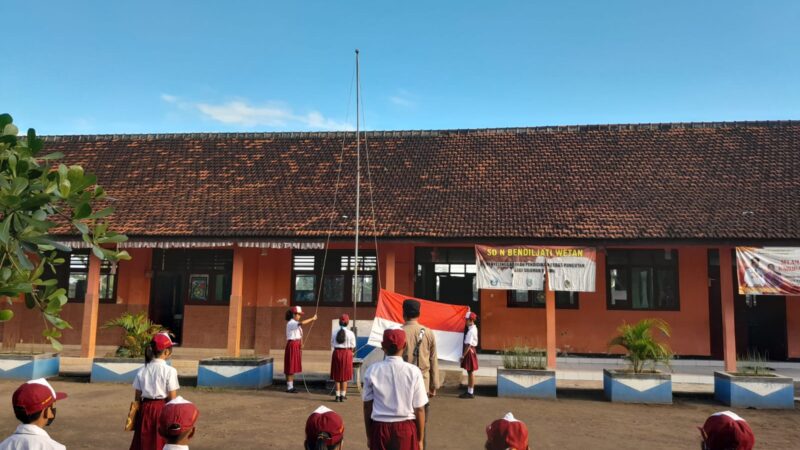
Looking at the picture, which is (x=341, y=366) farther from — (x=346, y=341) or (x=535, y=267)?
(x=535, y=267)

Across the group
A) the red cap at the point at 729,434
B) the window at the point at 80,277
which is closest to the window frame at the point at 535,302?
the window at the point at 80,277

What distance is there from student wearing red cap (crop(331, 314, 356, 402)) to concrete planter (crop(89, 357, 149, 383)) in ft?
14.1

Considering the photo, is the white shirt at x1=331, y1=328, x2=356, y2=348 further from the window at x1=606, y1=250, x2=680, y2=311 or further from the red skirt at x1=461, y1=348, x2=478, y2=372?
the window at x1=606, y1=250, x2=680, y2=311

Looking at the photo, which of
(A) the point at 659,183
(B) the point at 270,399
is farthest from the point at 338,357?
(A) the point at 659,183

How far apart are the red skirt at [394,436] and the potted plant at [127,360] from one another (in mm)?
8742

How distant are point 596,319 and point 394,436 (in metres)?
11.7

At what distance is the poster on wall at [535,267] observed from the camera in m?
12.5

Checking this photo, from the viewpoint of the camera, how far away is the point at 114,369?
37.1 feet

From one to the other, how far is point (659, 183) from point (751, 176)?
228 centimetres

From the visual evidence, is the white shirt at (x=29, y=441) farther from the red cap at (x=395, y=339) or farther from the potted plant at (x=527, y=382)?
the potted plant at (x=527, y=382)

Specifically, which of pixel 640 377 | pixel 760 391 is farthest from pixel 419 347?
pixel 760 391

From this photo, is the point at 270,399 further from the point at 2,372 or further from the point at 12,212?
the point at 12,212

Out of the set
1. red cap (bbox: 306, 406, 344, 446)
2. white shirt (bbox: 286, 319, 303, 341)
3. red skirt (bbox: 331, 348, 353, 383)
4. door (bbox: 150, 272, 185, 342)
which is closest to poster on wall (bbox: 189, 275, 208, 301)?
door (bbox: 150, 272, 185, 342)

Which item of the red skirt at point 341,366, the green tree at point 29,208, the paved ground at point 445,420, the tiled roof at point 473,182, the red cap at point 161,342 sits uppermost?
the tiled roof at point 473,182
